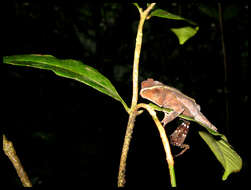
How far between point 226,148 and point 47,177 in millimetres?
2869

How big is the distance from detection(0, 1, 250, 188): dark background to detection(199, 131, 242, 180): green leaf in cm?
162

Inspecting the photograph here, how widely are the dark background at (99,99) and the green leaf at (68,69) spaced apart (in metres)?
1.48

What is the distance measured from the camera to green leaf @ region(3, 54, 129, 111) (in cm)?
103

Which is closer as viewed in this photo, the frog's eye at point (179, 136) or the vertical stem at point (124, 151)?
the vertical stem at point (124, 151)

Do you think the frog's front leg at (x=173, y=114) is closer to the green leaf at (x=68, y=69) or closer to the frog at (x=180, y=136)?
the frog at (x=180, y=136)

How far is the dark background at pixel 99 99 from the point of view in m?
3.44

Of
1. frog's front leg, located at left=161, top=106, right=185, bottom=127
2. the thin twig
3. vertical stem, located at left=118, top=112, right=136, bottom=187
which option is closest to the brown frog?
frog's front leg, located at left=161, top=106, right=185, bottom=127

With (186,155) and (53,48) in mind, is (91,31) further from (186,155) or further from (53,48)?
(186,155)

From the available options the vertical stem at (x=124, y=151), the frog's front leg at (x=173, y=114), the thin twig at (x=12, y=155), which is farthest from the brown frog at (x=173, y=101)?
the thin twig at (x=12, y=155)

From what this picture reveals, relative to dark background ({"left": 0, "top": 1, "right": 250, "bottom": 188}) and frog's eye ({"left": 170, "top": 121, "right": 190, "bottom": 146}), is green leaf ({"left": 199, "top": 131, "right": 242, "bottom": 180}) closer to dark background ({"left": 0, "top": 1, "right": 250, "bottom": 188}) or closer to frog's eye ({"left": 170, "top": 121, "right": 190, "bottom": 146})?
frog's eye ({"left": 170, "top": 121, "right": 190, "bottom": 146})

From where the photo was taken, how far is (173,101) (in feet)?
4.35

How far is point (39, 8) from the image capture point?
5.72 meters

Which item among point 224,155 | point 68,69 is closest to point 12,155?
point 68,69

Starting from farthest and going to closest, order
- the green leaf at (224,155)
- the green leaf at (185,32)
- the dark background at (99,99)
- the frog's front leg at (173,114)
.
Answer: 1. the dark background at (99,99)
2. the green leaf at (185,32)
3. the frog's front leg at (173,114)
4. the green leaf at (224,155)
